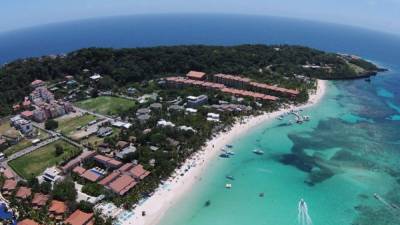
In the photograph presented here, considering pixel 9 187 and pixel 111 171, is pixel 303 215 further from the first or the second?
pixel 9 187

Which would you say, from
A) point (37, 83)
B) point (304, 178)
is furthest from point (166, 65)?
point (304, 178)

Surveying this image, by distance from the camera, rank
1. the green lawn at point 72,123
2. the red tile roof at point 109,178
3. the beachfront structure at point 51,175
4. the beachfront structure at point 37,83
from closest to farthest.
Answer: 1. the red tile roof at point 109,178
2. the beachfront structure at point 51,175
3. the green lawn at point 72,123
4. the beachfront structure at point 37,83

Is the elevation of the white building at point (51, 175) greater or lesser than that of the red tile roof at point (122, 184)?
lesser

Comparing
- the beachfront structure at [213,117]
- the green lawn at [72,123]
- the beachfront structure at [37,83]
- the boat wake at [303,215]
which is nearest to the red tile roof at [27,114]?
the green lawn at [72,123]

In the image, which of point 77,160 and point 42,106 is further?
point 42,106

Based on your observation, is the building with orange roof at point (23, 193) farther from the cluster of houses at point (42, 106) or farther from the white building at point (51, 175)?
the cluster of houses at point (42, 106)

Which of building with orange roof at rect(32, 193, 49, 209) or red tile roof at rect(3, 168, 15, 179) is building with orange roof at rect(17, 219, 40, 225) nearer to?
building with orange roof at rect(32, 193, 49, 209)
